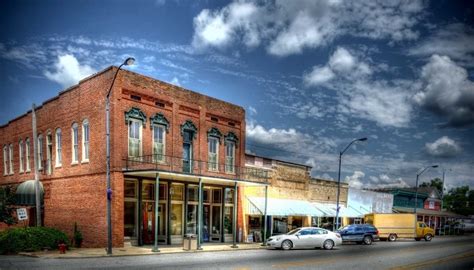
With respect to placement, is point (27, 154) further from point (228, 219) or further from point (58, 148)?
point (228, 219)

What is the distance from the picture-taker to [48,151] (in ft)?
103

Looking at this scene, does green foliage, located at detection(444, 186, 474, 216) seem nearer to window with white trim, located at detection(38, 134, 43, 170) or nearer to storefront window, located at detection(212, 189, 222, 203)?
storefront window, located at detection(212, 189, 222, 203)

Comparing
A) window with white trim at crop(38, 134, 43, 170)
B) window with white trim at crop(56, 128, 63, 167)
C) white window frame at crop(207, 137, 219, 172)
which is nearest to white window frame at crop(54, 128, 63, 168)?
window with white trim at crop(56, 128, 63, 167)

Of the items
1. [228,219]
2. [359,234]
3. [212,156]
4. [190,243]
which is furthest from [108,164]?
[359,234]

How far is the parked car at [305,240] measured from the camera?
27.5 metres

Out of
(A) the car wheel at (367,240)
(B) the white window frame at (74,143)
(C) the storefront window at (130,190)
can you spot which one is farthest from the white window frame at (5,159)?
(A) the car wheel at (367,240)

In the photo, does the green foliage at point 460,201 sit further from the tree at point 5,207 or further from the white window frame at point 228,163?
the tree at point 5,207

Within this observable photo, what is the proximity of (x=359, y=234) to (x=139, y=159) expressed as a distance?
66.1ft

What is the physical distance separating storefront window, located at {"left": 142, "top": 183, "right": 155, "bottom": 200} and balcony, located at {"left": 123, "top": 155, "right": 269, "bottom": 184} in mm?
1245

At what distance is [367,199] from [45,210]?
1470 inches

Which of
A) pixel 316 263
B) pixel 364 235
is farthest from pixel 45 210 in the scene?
pixel 364 235

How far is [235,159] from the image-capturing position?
34.5m

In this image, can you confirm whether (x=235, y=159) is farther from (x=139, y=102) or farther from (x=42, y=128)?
(x=42, y=128)

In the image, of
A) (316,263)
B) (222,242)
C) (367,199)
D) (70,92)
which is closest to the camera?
(316,263)
